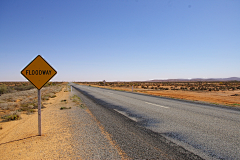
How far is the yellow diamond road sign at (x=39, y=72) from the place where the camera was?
4.50m

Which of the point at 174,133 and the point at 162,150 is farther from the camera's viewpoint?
the point at 174,133

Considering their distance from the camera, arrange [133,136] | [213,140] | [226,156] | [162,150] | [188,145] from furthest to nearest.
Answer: [133,136], [213,140], [188,145], [162,150], [226,156]

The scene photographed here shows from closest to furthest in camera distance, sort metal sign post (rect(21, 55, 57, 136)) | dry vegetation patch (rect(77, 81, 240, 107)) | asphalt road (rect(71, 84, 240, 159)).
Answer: asphalt road (rect(71, 84, 240, 159)), metal sign post (rect(21, 55, 57, 136)), dry vegetation patch (rect(77, 81, 240, 107))

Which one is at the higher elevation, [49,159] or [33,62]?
[33,62]

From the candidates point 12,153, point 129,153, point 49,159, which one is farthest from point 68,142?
point 129,153

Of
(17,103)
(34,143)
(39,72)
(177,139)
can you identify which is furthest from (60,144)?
(17,103)

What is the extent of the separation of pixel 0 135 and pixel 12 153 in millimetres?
2106

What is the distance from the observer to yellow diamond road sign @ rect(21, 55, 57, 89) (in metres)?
4.50

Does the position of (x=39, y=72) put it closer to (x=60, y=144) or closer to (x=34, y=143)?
(x=34, y=143)

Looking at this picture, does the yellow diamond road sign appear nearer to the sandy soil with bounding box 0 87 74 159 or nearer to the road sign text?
the road sign text

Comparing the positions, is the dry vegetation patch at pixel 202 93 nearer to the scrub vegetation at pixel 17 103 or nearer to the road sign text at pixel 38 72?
the road sign text at pixel 38 72

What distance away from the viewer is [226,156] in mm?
3250

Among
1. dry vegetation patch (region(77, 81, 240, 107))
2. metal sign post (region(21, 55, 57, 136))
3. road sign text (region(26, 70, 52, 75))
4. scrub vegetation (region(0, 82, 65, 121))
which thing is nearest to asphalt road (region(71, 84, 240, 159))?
metal sign post (region(21, 55, 57, 136))

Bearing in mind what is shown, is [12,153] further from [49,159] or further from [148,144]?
[148,144]
